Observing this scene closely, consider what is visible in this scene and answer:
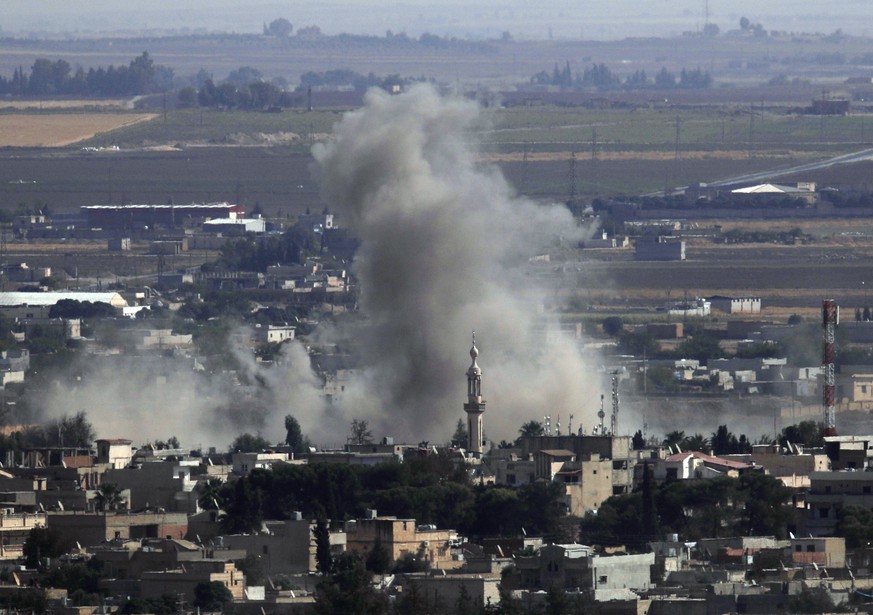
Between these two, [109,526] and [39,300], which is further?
[39,300]

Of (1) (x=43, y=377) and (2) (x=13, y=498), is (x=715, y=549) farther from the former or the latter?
(1) (x=43, y=377)

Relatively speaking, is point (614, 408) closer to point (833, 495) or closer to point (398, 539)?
point (833, 495)

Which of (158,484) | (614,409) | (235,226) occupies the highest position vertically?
(158,484)

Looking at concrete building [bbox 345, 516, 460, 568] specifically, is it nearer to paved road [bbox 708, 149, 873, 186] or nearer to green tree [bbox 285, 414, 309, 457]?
green tree [bbox 285, 414, 309, 457]

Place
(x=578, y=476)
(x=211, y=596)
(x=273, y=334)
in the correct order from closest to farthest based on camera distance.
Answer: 1. (x=211, y=596)
2. (x=578, y=476)
3. (x=273, y=334)

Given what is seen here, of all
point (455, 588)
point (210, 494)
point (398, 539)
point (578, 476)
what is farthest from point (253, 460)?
point (455, 588)

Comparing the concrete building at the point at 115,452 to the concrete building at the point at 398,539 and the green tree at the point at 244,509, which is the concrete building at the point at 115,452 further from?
the concrete building at the point at 398,539

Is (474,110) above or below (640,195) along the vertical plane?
above

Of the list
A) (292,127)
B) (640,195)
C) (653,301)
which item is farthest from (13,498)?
(292,127)
